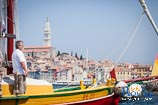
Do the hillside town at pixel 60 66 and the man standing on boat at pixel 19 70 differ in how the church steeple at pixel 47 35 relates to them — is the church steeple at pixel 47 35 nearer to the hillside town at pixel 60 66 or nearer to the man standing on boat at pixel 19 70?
the hillside town at pixel 60 66

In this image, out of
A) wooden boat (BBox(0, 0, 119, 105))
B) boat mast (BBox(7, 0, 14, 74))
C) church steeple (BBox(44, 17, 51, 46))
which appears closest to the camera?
wooden boat (BBox(0, 0, 119, 105))

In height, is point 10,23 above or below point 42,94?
above

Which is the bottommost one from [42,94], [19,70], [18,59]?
[42,94]

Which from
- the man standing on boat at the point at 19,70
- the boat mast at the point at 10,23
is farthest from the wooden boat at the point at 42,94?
the man standing on boat at the point at 19,70

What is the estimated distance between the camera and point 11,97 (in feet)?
38.6

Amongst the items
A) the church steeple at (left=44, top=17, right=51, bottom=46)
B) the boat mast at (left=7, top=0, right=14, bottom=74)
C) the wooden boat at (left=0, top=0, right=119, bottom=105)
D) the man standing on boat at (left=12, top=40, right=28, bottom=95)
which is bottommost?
the wooden boat at (left=0, top=0, right=119, bottom=105)

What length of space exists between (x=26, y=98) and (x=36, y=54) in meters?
155

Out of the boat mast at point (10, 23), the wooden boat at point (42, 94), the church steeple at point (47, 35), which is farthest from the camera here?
the church steeple at point (47, 35)

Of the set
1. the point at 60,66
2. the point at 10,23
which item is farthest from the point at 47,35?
the point at 10,23

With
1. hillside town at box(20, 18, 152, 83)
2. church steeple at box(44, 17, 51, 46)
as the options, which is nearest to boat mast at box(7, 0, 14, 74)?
hillside town at box(20, 18, 152, 83)

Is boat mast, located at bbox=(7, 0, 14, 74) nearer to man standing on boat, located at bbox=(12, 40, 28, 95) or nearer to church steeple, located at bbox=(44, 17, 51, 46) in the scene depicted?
man standing on boat, located at bbox=(12, 40, 28, 95)

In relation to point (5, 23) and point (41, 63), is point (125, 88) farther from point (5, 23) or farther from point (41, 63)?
point (41, 63)

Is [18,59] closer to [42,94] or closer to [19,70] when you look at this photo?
[19,70]

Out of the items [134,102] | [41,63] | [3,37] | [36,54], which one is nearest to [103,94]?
[3,37]
